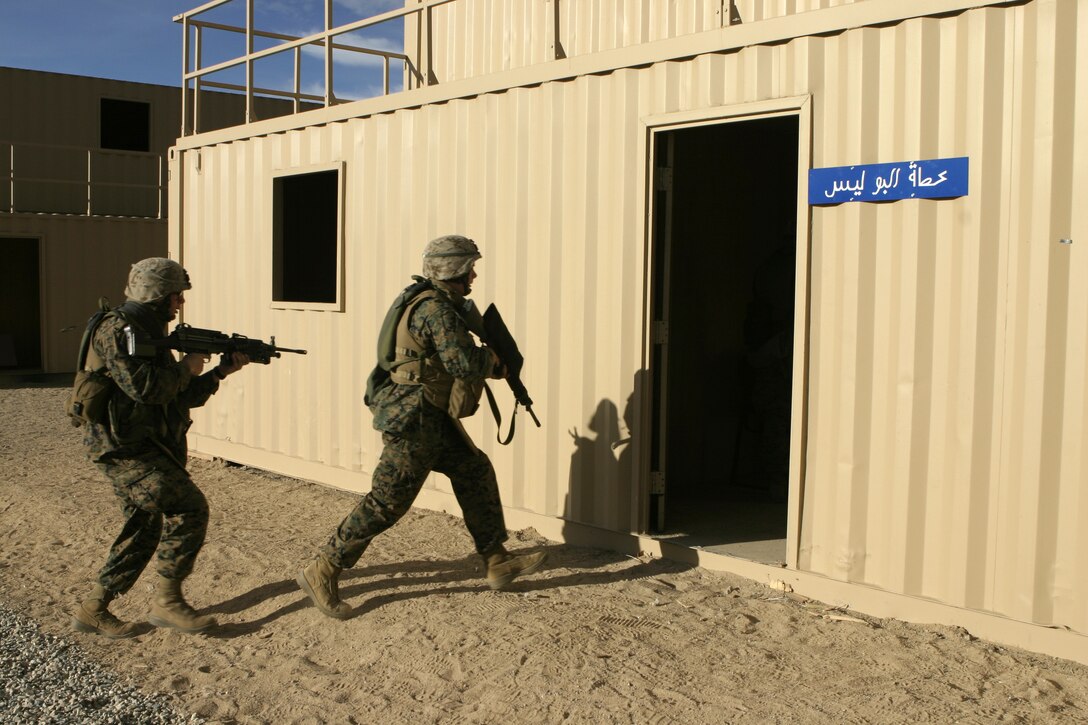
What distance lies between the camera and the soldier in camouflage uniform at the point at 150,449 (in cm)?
476

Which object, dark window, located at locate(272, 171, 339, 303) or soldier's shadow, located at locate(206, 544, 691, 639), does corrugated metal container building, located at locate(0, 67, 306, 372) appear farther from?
soldier's shadow, located at locate(206, 544, 691, 639)

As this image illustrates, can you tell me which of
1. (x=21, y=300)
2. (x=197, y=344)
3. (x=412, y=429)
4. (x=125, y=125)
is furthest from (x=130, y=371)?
(x=125, y=125)

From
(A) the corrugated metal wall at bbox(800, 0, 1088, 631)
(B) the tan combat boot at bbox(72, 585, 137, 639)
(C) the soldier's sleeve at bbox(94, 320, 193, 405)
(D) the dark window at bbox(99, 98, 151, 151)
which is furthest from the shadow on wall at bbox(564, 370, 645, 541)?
(D) the dark window at bbox(99, 98, 151, 151)

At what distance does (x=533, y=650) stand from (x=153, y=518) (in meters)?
1.94

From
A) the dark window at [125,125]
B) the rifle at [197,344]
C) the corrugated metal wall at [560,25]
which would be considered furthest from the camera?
the dark window at [125,125]

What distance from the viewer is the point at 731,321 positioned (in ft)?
28.5

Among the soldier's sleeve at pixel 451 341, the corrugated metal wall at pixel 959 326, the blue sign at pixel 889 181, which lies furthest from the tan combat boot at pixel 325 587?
the blue sign at pixel 889 181

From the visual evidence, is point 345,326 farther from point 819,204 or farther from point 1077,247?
point 1077,247

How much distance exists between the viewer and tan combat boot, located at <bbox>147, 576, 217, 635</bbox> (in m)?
5.07

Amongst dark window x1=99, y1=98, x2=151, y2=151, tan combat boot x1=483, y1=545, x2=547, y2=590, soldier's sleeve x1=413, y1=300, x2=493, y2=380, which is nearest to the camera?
soldier's sleeve x1=413, y1=300, x2=493, y2=380

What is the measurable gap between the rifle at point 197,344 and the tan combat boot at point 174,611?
113 cm

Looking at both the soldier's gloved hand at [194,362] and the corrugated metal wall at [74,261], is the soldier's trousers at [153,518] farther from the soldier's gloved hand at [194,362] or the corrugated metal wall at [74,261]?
the corrugated metal wall at [74,261]

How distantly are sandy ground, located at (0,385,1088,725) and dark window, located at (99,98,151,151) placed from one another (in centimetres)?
1580

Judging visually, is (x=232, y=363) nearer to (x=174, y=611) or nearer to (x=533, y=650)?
(x=174, y=611)
